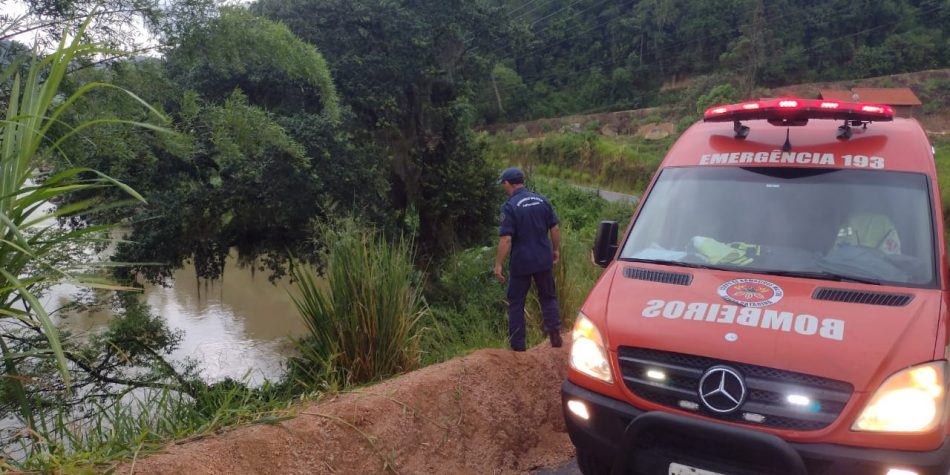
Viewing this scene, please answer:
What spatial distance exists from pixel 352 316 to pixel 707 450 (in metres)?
2.50

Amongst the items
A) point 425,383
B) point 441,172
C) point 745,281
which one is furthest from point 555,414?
point 441,172

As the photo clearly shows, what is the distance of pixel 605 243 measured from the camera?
15.0 feet

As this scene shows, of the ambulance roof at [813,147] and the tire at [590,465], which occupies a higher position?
the ambulance roof at [813,147]

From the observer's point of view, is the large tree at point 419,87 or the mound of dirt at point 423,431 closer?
the mound of dirt at point 423,431

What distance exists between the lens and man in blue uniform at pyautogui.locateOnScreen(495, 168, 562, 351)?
5754 mm

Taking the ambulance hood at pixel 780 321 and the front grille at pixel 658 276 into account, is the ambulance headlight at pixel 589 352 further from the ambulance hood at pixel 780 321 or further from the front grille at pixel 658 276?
the front grille at pixel 658 276

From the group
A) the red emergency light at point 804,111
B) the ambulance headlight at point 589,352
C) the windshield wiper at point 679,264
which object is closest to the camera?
the ambulance headlight at point 589,352

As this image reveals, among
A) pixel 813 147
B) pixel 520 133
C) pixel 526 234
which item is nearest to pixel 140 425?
pixel 526 234

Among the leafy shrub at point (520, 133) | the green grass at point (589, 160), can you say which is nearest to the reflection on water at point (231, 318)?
the green grass at point (589, 160)

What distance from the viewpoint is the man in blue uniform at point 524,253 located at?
18.9 feet

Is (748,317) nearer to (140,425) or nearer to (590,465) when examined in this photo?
(590,465)

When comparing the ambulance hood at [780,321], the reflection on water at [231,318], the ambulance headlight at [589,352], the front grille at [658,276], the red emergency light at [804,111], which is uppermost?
the red emergency light at [804,111]

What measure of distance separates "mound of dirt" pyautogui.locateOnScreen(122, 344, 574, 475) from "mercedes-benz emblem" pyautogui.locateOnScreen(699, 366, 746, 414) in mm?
1698

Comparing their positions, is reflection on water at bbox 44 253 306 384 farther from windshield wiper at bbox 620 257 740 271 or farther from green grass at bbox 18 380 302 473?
windshield wiper at bbox 620 257 740 271
